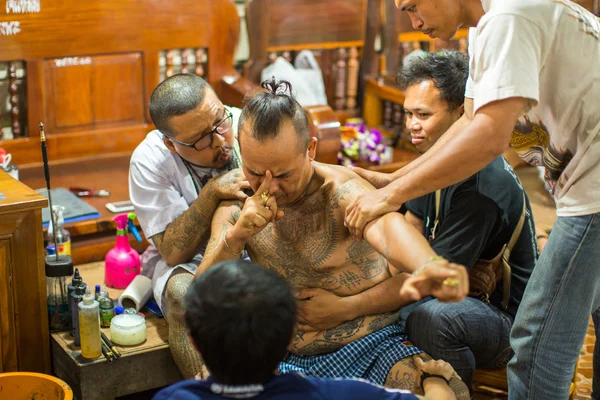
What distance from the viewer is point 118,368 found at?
2992mm

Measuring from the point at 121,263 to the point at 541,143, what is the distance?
190 centimetres

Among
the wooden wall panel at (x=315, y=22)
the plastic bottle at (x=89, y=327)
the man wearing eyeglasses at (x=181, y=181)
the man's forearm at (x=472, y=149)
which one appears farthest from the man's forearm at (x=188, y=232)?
the wooden wall panel at (x=315, y=22)

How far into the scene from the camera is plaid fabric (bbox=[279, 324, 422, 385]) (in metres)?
2.59

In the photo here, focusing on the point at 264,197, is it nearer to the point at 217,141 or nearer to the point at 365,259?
the point at 365,259

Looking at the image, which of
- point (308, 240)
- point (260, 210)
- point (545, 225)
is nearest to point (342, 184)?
point (308, 240)

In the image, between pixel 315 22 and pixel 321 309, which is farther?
pixel 315 22

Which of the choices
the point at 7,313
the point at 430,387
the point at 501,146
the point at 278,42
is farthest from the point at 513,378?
the point at 278,42

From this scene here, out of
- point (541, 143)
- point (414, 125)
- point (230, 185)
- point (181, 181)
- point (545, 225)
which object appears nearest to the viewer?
point (541, 143)

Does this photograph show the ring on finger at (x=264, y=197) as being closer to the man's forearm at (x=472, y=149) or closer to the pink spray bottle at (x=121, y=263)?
the man's forearm at (x=472, y=149)

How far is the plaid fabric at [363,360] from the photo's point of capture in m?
2.59

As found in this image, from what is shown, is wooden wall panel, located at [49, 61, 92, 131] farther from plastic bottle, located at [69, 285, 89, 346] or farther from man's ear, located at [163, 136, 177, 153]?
plastic bottle, located at [69, 285, 89, 346]

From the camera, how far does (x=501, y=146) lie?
2146mm

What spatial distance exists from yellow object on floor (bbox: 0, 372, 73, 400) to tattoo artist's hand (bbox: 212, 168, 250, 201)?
32.8 inches

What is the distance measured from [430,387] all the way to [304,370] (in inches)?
20.3
